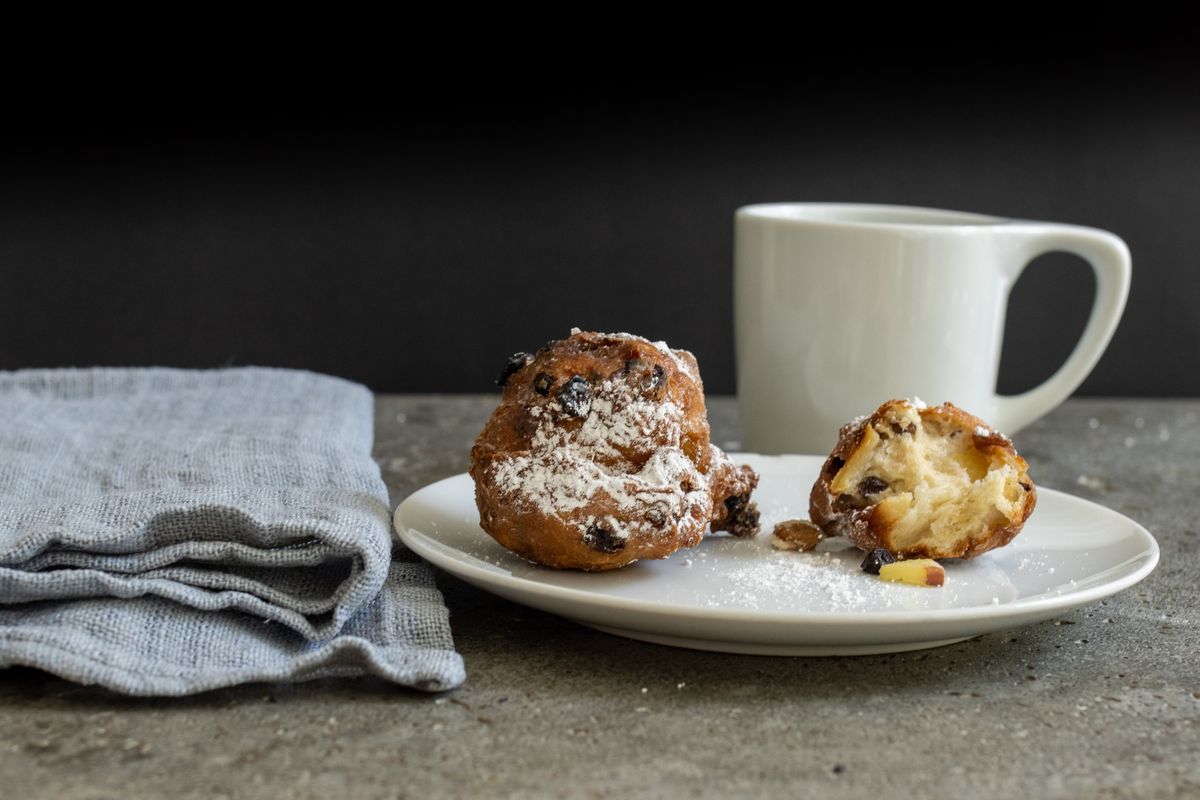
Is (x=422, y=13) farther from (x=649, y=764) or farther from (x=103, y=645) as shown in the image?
(x=649, y=764)

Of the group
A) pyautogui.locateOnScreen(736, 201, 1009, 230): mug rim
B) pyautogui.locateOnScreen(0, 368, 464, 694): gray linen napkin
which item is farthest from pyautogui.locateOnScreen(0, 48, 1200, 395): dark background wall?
Answer: pyautogui.locateOnScreen(0, 368, 464, 694): gray linen napkin

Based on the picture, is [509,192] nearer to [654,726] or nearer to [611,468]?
[611,468]

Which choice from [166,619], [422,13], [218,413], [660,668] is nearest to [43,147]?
[422,13]

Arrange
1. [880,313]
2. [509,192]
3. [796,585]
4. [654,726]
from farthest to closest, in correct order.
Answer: [509,192] → [880,313] → [796,585] → [654,726]

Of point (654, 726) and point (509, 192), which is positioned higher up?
point (509, 192)

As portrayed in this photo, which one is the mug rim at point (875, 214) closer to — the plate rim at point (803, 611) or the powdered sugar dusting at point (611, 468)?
the powdered sugar dusting at point (611, 468)

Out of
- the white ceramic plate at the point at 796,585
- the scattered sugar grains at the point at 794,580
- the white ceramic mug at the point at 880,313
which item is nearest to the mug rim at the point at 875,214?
the white ceramic mug at the point at 880,313

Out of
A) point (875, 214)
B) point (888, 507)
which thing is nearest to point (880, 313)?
point (875, 214)

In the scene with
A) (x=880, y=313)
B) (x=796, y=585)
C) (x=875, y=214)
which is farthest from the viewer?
(x=875, y=214)
